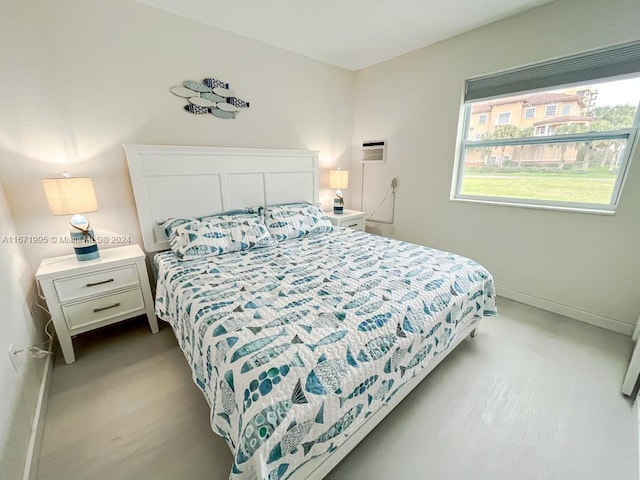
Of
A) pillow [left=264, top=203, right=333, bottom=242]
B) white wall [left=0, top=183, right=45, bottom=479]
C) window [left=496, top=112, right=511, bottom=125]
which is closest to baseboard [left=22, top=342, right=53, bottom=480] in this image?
white wall [left=0, top=183, right=45, bottom=479]

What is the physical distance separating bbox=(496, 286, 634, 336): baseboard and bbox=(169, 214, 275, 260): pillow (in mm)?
2372

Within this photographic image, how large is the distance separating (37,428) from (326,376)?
1.48 m

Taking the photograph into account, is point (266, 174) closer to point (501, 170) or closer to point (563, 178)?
point (501, 170)

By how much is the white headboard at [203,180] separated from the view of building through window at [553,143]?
1.90m

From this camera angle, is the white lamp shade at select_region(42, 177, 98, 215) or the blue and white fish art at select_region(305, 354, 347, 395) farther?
the white lamp shade at select_region(42, 177, 98, 215)

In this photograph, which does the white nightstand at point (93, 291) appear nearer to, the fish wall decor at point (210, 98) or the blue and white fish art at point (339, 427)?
the fish wall decor at point (210, 98)

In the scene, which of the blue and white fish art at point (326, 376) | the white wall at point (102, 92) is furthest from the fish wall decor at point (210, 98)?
the blue and white fish art at point (326, 376)

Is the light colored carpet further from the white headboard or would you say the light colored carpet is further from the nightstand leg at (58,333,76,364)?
the white headboard

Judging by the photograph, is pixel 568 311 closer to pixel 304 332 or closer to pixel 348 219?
pixel 348 219

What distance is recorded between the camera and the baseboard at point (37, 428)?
111 centimetres

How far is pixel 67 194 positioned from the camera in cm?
172

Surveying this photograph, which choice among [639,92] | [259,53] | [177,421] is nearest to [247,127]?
[259,53]

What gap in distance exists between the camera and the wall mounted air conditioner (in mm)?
3314

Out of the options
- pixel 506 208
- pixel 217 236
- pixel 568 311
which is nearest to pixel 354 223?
pixel 506 208
